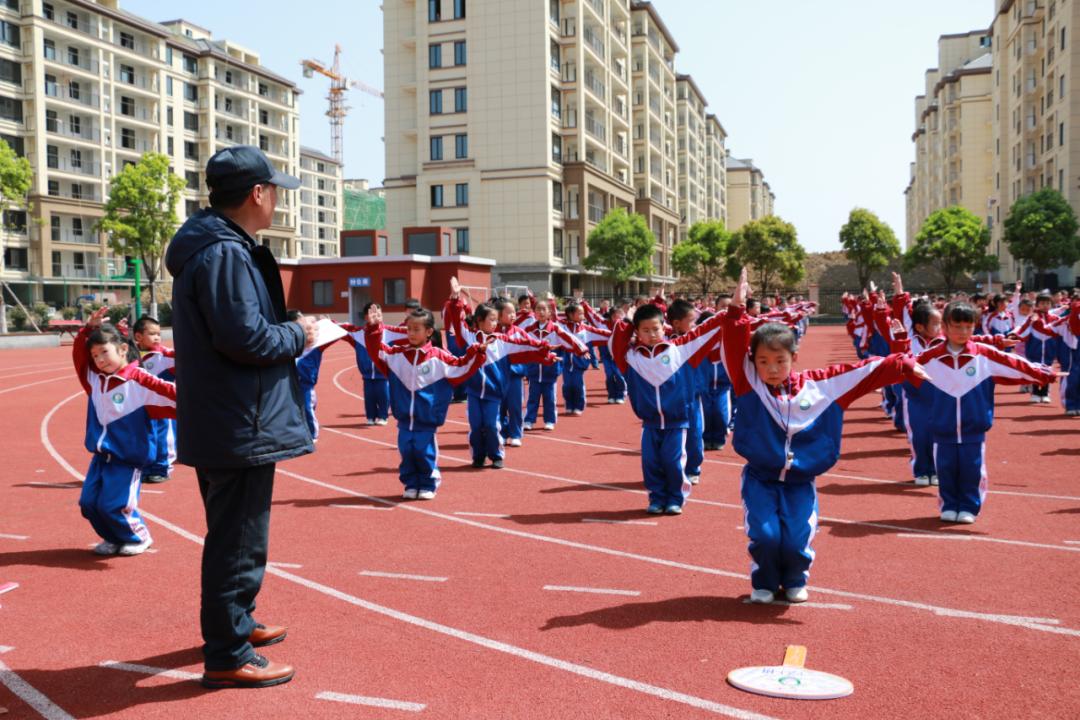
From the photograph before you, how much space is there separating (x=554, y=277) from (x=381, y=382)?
39715mm

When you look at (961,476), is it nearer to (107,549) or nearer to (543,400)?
(107,549)

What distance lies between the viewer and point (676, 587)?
5.68 meters

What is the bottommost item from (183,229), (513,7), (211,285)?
(211,285)

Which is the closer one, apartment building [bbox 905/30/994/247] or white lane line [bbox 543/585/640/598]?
white lane line [bbox 543/585/640/598]

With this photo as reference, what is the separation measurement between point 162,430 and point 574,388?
800 centimetres

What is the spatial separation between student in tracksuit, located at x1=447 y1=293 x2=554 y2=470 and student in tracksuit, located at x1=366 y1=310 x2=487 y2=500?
3.67 ft

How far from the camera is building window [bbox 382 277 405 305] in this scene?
42.2m

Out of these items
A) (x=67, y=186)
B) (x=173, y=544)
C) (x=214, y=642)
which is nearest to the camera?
(x=214, y=642)

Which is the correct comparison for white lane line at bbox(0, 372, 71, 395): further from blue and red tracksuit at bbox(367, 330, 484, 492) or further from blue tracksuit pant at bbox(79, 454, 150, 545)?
blue tracksuit pant at bbox(79, 454, 150, 545)

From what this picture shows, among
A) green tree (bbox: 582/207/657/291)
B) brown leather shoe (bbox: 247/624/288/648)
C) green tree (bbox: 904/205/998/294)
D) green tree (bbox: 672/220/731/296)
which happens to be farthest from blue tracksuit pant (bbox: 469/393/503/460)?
green tree (bbox: 672/220/731/296)

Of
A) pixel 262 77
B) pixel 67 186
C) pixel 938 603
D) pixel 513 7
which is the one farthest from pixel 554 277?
pixel 938 603

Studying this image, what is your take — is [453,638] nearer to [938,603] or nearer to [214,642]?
[214,642]

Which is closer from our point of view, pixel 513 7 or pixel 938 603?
pixel 938 603

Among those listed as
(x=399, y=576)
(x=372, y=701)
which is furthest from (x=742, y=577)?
(x=372, y=701)
